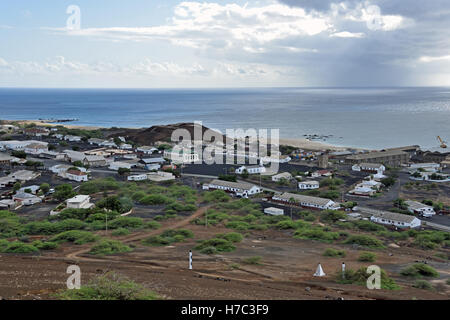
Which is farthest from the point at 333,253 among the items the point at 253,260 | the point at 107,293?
the point at 107,293

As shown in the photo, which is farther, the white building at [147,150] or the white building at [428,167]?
the white building at [147,150]

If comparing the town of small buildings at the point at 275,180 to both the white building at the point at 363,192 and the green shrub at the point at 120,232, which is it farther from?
the green shrub at the point at 120,232

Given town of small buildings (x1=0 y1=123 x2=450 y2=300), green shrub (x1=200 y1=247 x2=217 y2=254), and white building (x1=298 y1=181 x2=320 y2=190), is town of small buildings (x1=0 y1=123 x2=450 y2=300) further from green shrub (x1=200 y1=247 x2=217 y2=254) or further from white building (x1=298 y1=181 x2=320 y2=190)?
green shrub (x1=200 y1=247 x2=217 y2=254)

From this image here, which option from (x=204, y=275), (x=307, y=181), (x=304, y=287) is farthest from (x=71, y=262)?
(x=307, y=181)

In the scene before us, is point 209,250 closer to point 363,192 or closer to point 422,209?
point 422,209

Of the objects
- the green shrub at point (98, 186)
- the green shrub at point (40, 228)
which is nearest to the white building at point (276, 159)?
the green shrub at point (98, 186)

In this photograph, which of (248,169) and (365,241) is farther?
(248,169)
